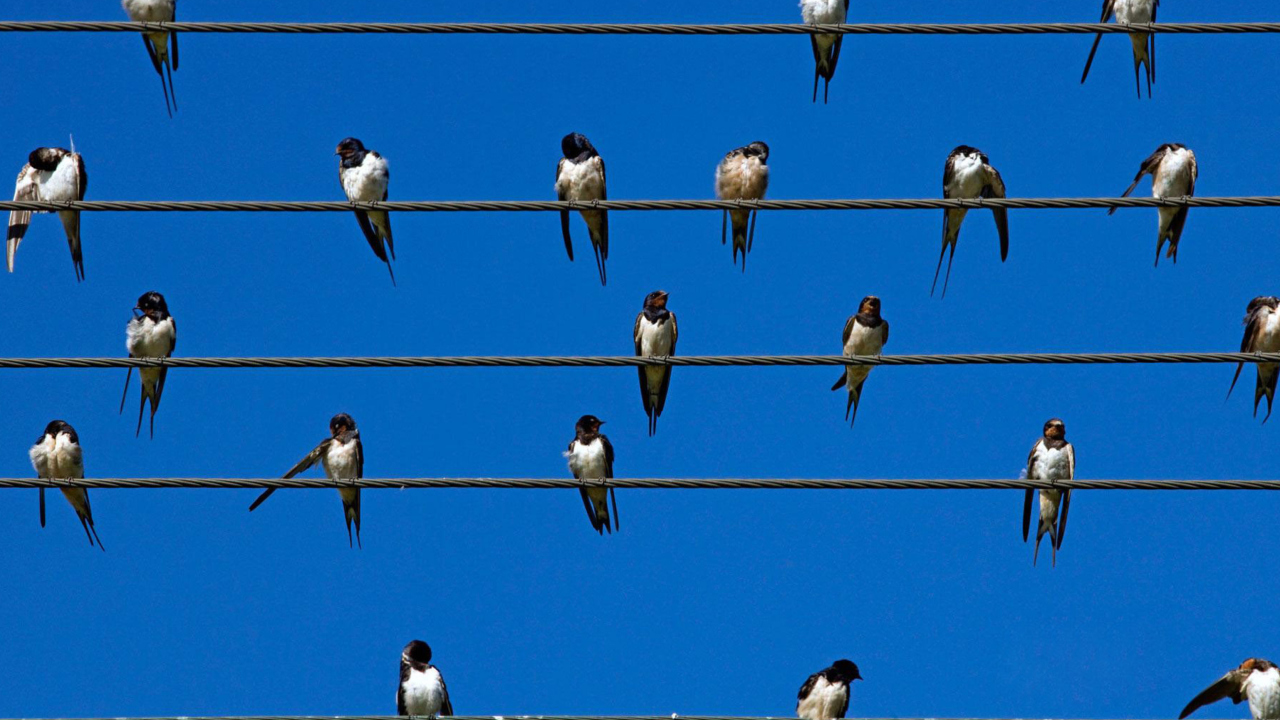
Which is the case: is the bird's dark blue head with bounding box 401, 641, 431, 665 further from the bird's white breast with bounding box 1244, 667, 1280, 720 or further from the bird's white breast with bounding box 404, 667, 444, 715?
the bird's white breast with bounding box 1244, 667, 1280, 720

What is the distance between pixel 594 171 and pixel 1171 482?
4861 millimetres

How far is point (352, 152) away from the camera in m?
11.5

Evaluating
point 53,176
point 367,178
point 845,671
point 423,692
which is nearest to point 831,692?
point 845,671

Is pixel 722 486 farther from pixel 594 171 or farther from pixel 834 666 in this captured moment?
pixel 594 171

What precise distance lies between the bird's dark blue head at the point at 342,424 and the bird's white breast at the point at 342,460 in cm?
6

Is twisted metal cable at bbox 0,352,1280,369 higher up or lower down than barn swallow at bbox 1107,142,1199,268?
lower down

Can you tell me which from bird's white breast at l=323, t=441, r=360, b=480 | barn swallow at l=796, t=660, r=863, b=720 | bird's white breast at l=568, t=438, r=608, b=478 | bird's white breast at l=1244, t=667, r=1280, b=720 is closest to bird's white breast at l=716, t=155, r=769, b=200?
bird's white breast at l=568, t=438, r=608, b=478

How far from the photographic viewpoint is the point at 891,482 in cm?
742

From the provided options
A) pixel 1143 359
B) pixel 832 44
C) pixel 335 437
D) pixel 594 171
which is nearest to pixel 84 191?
pixel 335 437

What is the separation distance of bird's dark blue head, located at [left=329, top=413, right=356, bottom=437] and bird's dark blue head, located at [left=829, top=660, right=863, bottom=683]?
9.45ft

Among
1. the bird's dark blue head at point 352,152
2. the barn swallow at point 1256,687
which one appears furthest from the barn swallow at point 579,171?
the barn swallow at point 1256,687

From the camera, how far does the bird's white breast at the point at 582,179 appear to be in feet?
38.2

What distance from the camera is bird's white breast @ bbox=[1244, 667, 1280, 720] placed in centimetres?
968

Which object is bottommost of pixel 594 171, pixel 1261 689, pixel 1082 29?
pixel 1261 689
